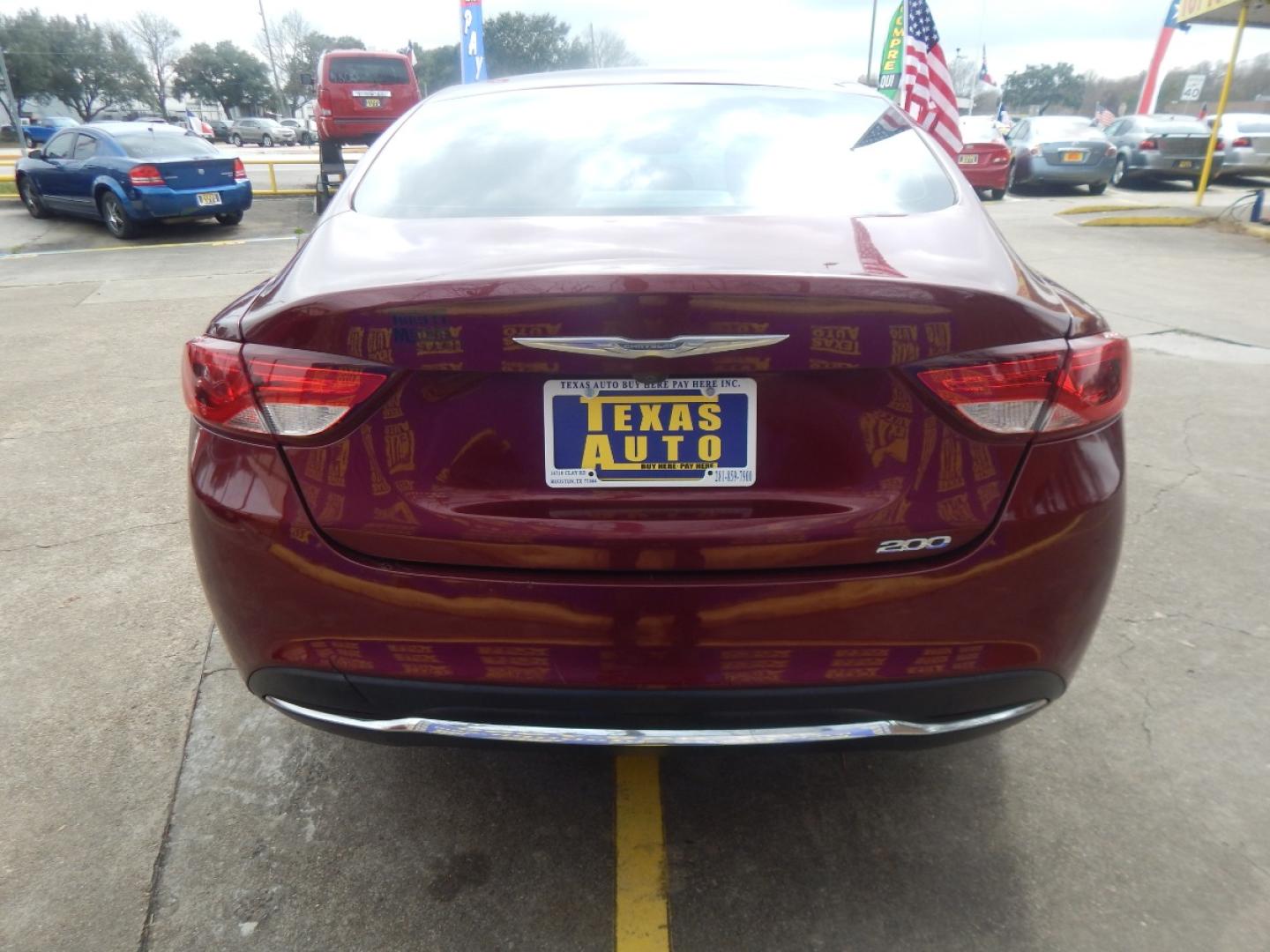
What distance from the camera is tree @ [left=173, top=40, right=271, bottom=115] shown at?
77062mm

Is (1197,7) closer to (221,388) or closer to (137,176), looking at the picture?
(137,176)

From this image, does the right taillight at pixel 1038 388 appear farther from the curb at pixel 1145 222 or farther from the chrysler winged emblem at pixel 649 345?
the curb at pixel 1145 222

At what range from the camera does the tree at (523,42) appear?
68625mm

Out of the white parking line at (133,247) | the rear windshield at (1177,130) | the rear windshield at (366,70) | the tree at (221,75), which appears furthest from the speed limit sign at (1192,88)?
the tree at (221,75)

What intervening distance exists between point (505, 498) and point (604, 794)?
103 cm

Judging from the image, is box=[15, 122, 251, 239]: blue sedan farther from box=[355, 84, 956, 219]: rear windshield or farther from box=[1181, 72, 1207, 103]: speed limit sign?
box=[1181, 72, 1207, 103]: speed limit sign

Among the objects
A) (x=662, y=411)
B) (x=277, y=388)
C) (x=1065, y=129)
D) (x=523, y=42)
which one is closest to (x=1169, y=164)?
(x=1065, y=129)

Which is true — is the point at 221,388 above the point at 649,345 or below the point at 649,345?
below

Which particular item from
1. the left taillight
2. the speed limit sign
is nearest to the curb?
the speed limit sign

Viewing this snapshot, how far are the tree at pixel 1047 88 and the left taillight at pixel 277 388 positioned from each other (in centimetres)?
8691

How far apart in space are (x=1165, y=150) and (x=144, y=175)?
18.9m

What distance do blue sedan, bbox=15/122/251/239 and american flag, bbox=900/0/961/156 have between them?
9.26 m

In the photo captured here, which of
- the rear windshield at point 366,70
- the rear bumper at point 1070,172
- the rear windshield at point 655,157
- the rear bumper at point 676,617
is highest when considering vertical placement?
the rear windshield at point 366,70

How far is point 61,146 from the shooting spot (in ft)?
46.3
